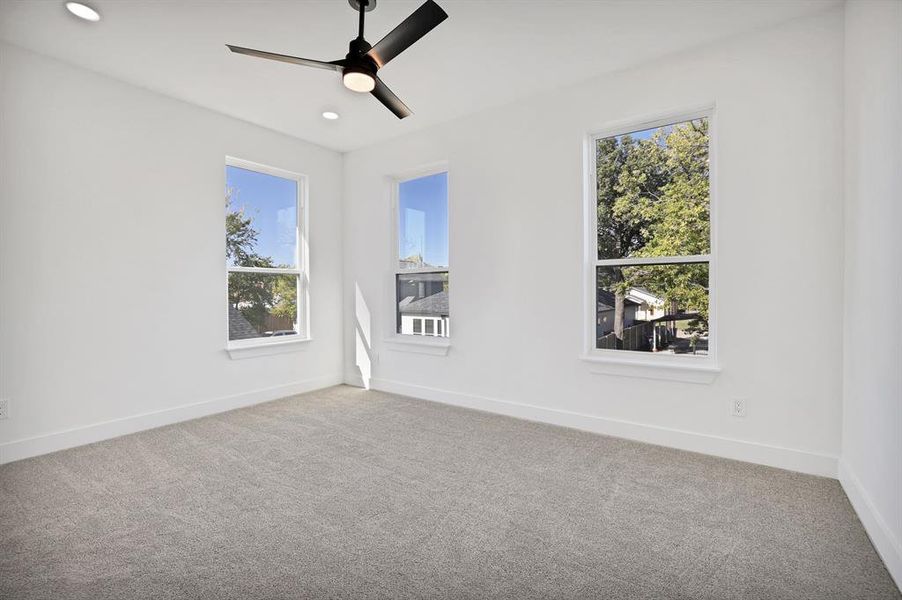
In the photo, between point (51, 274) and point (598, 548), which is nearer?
point (598, 548)

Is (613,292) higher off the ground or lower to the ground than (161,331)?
higher

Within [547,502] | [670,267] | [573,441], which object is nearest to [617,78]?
[670,267]

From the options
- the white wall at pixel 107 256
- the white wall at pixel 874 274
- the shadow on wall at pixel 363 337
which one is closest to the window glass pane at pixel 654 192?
the white wall at pixel 874 274

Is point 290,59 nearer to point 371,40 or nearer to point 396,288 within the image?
point 371,40

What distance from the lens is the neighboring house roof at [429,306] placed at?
4.43 m

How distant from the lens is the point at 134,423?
11.4 feet

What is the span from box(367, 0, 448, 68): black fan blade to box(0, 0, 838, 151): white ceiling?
422 millimetres

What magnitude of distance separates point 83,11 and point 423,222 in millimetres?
2882

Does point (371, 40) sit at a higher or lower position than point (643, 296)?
higher

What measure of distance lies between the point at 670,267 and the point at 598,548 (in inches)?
80.0

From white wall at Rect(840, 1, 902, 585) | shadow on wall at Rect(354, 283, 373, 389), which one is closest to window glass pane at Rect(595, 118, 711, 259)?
white wall at Rect(840, 1, 902, 585)

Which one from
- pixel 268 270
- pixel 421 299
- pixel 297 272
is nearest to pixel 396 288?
pixel 421 299

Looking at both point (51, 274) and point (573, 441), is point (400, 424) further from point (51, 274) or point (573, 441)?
point (51, 274)

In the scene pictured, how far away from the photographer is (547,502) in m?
2.31
